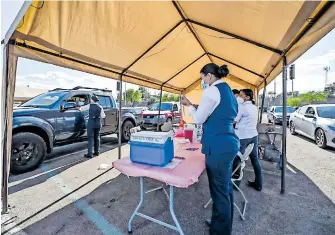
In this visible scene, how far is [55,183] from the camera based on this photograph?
375 cm

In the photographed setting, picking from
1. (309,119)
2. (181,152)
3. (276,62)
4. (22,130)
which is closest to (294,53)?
(276,62)

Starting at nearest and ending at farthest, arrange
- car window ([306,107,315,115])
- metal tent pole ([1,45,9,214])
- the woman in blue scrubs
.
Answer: the woman in blue scrubs → metal tent pole ([1,45,9,214]) → car window ([306,107,315,115])

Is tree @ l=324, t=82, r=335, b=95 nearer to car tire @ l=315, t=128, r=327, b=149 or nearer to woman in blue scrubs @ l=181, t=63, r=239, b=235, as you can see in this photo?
car tire @ l=315, t=128, r=327, b=149

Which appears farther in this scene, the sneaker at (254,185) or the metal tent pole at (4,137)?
the sneaker at (254,185)

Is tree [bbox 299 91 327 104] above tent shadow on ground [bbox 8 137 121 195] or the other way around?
above

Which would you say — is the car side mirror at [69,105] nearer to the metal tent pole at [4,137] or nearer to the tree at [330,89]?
the metal tent pole at [4,137]

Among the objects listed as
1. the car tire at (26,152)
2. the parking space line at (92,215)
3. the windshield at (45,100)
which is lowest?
the parking space line at (92,215)

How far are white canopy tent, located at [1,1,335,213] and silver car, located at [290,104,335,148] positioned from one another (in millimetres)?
3946

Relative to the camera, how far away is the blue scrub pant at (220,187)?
1.87 m

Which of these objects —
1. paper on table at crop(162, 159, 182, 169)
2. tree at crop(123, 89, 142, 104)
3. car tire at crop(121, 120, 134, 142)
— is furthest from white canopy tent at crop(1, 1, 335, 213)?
tree at crop(123, 89, 142, 104)

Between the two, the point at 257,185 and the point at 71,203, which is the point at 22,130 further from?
the point at 257,185

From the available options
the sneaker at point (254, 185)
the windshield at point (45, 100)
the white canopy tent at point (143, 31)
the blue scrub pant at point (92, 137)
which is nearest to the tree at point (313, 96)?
the sneaker at point (254, 185)

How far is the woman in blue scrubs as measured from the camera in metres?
1.83

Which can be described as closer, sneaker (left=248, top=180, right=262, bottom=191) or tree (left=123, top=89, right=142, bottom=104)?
sneaker (left=248, top=180, right=262, bottom=191)
